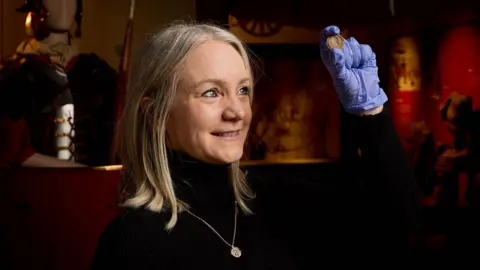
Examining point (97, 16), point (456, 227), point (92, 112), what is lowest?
point (456, 227)

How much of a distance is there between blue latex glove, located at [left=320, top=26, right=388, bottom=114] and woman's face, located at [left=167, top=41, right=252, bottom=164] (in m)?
0.14

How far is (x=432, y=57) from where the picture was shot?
5.34ft

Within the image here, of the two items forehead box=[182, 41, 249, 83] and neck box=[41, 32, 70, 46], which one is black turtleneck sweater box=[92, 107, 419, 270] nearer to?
forehead box=[182, 41, 249, 83]

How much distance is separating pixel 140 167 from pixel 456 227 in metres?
0.99

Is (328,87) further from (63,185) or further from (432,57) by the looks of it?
(63,185)

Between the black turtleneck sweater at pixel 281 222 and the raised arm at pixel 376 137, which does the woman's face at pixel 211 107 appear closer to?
the black turtleneck sweater at pixel 281 222

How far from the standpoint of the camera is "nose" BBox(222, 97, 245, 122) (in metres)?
0.86

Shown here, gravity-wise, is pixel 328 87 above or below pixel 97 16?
below

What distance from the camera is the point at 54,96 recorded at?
1.89 meters

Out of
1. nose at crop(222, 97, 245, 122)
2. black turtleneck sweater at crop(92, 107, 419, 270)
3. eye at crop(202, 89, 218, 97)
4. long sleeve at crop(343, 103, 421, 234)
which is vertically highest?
eye at crop(202, 89, 218, 97)

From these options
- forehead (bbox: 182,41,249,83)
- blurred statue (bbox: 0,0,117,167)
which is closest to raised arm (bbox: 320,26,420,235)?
forehead (bbox: 182,41,249,83)

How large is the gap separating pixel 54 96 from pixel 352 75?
1290 millimetres

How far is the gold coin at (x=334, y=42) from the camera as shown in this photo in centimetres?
81

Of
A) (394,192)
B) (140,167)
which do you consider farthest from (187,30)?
(394,192)
